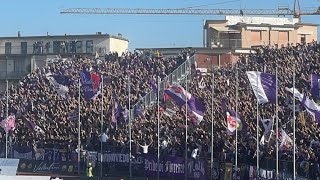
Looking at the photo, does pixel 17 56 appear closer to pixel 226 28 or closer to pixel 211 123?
pixel 226 28

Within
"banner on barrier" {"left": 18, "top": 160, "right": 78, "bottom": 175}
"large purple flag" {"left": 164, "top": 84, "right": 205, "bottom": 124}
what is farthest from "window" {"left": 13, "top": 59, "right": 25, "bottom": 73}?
"large purple flag" {"left": 164, "top": 84, "right": 205, "bottom": 124}

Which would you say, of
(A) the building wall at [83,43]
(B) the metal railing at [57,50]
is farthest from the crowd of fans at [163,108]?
(A) the building wall at [83,43]

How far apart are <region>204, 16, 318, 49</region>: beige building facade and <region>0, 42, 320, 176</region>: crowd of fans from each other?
9958 mm

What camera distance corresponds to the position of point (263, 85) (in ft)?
110

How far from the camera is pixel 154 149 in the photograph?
4631cm

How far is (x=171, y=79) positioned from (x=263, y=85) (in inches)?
1000

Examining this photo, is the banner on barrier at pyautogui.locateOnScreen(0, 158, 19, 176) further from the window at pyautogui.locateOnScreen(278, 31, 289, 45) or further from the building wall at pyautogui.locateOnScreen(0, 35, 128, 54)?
the building wall at pyautogui.locateOnScreen(0, 35, 128, 54)

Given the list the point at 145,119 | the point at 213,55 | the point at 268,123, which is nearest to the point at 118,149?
the point at 145,119

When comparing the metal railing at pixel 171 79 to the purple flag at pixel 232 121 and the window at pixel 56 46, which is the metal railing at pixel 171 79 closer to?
the purple flag at pixel 232 121

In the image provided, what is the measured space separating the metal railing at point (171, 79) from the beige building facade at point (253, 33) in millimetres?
10854

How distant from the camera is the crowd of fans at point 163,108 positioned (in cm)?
3938

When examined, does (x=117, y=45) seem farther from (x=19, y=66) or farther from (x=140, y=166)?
(x=140, y=166)

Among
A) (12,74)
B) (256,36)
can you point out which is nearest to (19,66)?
(12,74)

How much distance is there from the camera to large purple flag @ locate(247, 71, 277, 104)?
110 feet
